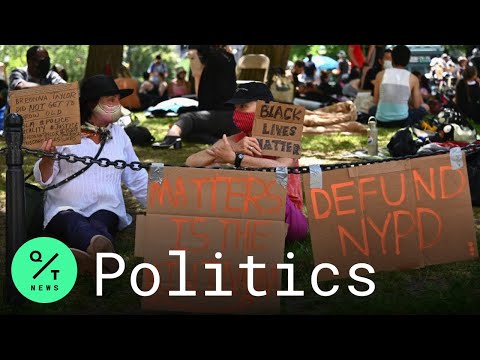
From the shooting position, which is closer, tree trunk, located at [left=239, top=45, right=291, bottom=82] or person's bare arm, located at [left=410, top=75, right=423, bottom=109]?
person's bare arm, located at [left=410, top=75, right=423, bottom=109]

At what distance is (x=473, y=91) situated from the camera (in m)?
15.6

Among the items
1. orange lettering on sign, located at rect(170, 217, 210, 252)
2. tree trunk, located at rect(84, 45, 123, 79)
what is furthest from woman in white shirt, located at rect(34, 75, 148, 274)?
tree trunk, located at rect(84, 45, 123, 79)

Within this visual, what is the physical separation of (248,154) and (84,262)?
119 cm

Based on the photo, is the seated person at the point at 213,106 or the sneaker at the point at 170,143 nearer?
the sneaker at the point at 170,143

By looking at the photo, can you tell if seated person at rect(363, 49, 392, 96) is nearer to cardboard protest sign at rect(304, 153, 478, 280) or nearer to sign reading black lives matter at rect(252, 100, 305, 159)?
sign reading black lives matter at rect(252, 100, 305, 159)

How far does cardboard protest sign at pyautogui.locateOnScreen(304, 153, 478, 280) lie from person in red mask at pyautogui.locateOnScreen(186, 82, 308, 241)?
67 cm

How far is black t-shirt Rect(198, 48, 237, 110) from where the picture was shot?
12695 millimetres

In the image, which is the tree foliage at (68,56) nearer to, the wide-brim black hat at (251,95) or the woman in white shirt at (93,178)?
the woman in white shirt at (93,178)

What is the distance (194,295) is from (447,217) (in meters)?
1.50

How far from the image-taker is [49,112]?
18.7ft

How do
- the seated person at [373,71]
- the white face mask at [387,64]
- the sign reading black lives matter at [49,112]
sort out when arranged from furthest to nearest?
the seated person at [373,71], the white face mask at [387,64], the sign reading black lives matter at [49,112]

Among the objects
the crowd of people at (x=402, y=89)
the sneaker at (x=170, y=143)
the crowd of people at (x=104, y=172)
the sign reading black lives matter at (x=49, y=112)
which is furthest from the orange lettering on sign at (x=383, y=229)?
the crowd of people at (x=402, y=89)

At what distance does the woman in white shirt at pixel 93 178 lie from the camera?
6.32 meters

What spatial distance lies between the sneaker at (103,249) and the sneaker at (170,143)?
6640 millimetres
